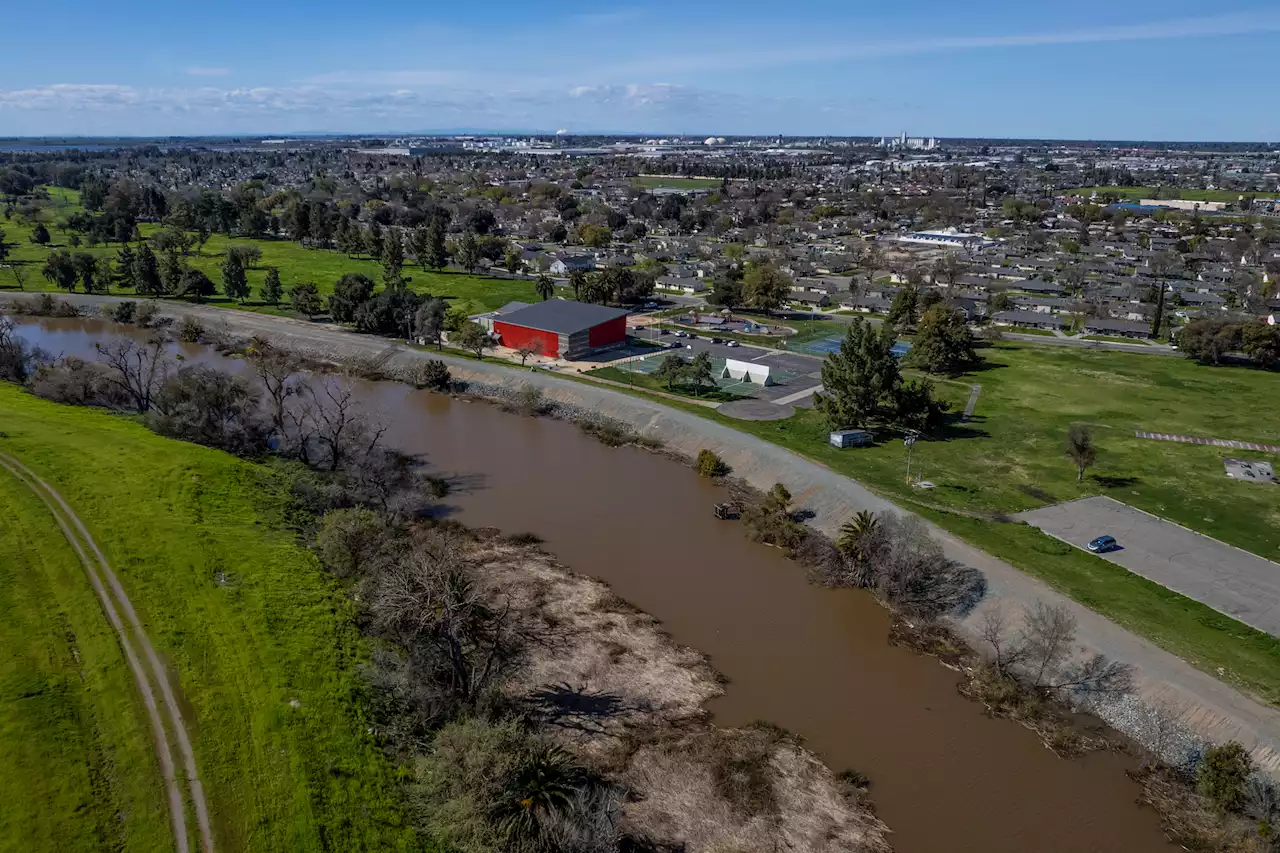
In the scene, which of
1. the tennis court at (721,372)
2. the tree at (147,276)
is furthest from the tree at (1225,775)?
the tree at (147,276)

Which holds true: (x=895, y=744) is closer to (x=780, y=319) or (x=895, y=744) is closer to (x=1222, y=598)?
(x=1222, y=598)

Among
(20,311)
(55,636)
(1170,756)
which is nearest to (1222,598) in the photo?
(1170,756)

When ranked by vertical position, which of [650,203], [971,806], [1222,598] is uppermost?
[650,203]

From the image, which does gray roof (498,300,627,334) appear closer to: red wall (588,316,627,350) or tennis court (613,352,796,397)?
red wall (588,316,627,350)

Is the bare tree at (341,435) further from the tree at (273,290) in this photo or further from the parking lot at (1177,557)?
the tree at (273,290)

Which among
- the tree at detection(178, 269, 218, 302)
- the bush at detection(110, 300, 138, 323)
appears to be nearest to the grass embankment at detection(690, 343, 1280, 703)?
the bush at detection(110, 300, 138, 323)
